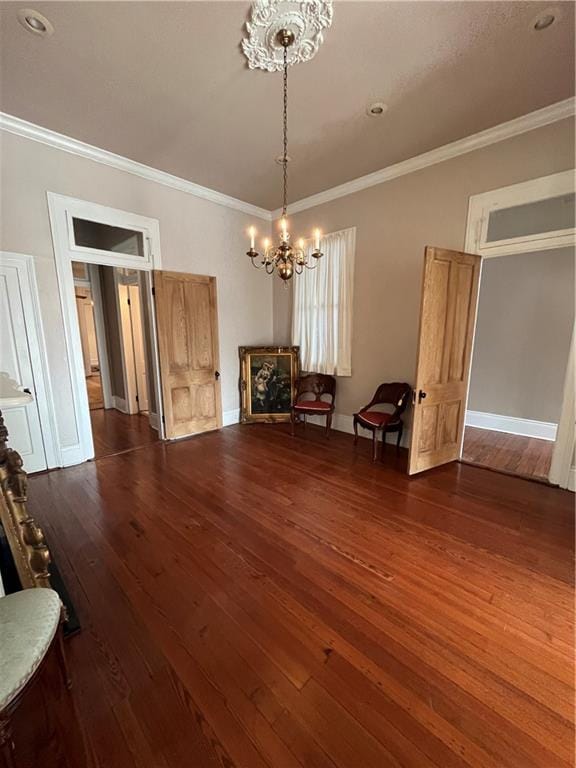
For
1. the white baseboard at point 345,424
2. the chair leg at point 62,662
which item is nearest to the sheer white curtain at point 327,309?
the white baseboard at point 345,424

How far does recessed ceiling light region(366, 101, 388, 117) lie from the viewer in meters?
2.77

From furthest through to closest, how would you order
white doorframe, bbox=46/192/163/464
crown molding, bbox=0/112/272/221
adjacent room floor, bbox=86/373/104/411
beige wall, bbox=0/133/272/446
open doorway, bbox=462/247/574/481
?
1. adjacent room floor, bbox=86/373/104/411
2. open doorway, bbox=462/247/574/481
3. white doorframe, bbox=46/192/163/464
4. beige wall, bbox=0/133/272/446
5. crown molding, bbox=0/112/272/221

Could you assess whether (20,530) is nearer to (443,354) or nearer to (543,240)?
(443,354)

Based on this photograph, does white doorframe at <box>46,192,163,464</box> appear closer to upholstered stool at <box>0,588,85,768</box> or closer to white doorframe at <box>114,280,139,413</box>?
white doorframe at <box>114,280,139,413</box>

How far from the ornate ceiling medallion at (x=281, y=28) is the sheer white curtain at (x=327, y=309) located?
2.29 meters

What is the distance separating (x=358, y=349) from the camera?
4.54 metres

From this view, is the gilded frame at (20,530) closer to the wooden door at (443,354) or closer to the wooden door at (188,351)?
the wooden door at (188,351)

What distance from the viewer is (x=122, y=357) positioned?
5.68 m

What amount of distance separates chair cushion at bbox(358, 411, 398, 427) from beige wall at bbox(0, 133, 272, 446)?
2.28 m

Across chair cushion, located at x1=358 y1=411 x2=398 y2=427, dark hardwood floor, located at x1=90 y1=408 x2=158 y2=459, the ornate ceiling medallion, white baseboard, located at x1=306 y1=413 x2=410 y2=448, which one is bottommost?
dark hardwood floor, located at x1=90 y1=408 x2=158 y2=459

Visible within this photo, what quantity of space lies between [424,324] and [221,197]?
3.50 metres

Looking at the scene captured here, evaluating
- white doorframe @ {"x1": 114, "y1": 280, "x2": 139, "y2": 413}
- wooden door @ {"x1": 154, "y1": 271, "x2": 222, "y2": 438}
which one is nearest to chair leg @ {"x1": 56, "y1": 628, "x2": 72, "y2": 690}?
wooden door @ {"x1": 154, "y1": 271, "x2": 222, "y2": 438}

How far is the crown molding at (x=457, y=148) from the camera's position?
2.78 metres

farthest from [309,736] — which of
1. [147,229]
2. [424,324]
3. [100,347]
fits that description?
[100,347]
